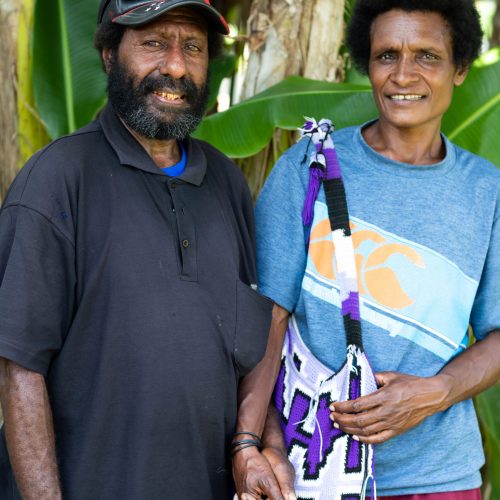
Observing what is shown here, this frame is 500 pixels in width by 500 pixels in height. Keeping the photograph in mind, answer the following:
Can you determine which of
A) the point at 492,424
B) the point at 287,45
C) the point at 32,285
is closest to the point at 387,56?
the point at 287,45

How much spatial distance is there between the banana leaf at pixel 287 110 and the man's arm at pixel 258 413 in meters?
1.02

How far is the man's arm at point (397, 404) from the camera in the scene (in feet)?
7.42

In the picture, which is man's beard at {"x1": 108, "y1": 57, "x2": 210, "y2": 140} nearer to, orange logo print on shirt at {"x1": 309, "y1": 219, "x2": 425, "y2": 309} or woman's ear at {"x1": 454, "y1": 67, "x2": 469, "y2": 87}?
orange logo print on shirt at {"x1": 309, "y1": 219, "x2": 425, "y2": 309}

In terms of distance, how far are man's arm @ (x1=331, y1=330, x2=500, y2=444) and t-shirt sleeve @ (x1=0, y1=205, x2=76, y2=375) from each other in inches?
32.2

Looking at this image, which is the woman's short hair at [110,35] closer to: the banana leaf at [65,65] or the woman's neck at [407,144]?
the woman's neck at [407,144]

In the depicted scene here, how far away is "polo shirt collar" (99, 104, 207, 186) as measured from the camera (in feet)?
7.14

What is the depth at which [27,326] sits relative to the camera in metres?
1.94

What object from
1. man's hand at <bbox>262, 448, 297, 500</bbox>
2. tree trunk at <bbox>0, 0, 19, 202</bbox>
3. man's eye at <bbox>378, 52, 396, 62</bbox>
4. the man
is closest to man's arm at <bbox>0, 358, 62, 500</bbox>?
the man

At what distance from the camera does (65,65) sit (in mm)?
3633

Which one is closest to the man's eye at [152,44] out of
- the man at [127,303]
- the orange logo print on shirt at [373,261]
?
the man at [127,303]

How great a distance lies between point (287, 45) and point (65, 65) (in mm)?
984

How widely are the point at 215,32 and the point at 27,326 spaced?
1070 mm

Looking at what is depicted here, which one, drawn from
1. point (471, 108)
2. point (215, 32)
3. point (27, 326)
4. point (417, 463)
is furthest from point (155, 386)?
point (471, 108)

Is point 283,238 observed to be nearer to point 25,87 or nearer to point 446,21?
point 446,21
